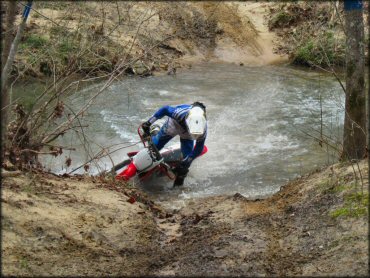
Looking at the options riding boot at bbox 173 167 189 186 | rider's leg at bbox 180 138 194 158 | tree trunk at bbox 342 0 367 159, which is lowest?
riding boot at bbox 173 167 189 186

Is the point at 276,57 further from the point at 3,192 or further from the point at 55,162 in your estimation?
the point at 3,192

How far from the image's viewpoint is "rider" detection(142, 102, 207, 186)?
838 cm

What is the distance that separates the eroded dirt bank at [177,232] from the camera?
4.72 meters

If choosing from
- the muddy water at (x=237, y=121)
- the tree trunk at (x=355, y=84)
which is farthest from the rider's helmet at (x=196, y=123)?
the tree trunk at (x=355, y=84)

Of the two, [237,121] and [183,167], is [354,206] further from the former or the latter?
[237,121]

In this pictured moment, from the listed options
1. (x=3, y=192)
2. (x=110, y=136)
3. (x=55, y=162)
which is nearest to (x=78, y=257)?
(x=3, y=192)

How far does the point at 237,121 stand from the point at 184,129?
12.5 feet

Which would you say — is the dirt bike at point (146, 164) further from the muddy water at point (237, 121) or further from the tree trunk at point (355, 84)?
the tree trunk at point (355, 84)

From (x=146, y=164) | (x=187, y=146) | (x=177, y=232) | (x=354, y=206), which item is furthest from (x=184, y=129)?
(x=354, y=206)

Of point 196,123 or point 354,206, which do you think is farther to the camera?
point 196,123

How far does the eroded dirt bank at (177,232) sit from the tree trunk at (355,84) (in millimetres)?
402

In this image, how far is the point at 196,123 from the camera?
27.3 feet

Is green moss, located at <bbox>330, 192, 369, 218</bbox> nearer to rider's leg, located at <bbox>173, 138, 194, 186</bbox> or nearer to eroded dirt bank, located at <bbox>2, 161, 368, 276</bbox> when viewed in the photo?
eroded dirt bank, located at <bbox>2, 161, 368, 276</bbox>

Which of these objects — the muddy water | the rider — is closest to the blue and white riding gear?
the rider
